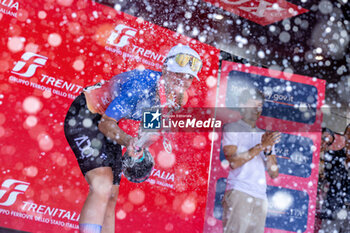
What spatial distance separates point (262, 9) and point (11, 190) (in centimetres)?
317

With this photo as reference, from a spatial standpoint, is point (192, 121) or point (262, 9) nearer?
point (192, 121)

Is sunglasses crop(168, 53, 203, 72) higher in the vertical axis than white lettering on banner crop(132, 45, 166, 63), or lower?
lower

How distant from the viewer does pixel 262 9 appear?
339cm

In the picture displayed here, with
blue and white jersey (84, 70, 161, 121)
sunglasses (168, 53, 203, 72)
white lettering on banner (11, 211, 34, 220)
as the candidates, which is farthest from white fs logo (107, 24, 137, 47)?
white lettering on banner (11, 211, 34, 220)

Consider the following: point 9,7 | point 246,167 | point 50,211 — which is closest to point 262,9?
point 246,167

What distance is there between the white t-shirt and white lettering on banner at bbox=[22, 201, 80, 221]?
142 centimetres

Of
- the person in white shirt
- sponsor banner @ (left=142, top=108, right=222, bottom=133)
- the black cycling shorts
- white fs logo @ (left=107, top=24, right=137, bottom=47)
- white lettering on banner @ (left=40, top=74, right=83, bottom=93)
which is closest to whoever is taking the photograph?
the black cycling shorts

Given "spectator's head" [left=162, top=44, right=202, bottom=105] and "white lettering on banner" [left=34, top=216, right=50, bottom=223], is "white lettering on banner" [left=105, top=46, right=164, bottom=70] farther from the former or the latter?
"white lettering on banner" [left=34, top=216, right=50, bottom=223]

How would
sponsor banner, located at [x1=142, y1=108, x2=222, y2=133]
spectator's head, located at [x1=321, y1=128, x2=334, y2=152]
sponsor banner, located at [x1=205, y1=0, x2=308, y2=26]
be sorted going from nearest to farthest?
1. sponsor banner, located at [x1=142, y1=108, x2=222, y2=133]
2. sponsor banner, located at [x1=205, y1=0, x2=308, y2=26]
3. spectator's head, located at [x1=321, y1=128, x2=334, y2=152]

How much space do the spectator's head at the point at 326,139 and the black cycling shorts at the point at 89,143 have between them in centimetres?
245

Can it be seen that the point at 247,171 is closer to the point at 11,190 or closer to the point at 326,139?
the point at 326,139

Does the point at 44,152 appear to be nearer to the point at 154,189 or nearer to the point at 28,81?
the point at 28,81

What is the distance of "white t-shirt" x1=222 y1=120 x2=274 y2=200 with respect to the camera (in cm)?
254

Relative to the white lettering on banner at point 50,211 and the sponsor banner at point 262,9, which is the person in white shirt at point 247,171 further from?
the white lettering on banner at point 50,211
